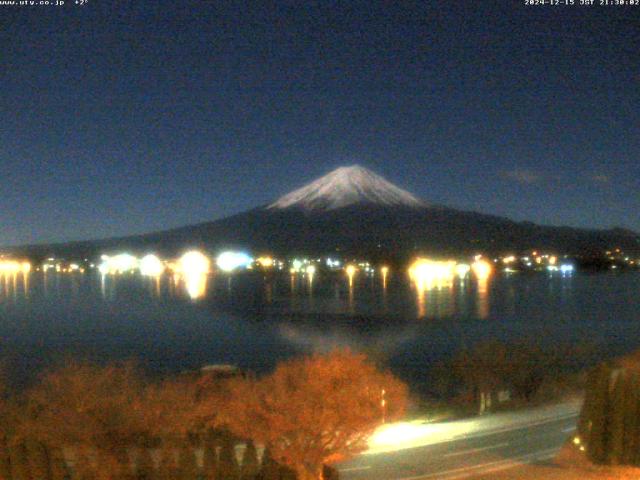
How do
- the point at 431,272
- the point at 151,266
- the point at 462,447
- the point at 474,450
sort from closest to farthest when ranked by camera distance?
1. the point at 474,450
2. the point at 462,447
3. the point at 431,272
4. the point at 151,266

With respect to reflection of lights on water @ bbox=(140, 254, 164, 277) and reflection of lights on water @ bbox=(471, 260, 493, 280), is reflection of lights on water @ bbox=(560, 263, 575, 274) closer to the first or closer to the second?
reflection of lights on water @ bbox=(471, 260, 493, 280)

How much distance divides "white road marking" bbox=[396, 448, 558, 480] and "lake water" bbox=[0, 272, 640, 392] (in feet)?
29.4

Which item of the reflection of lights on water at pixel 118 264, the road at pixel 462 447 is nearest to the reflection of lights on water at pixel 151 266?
the reflection of lights on water at pixel 118 264

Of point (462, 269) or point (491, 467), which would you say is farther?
point (462, 269)

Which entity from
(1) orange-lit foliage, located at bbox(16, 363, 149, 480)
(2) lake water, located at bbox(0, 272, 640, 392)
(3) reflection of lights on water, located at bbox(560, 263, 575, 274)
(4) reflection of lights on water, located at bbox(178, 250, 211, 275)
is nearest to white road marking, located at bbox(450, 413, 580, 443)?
(1) orange-lit foliage, located at bbox(16, 363, 149, 480)

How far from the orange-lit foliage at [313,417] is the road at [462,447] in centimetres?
64

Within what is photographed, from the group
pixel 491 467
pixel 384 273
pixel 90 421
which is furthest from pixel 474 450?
pixel 384 273

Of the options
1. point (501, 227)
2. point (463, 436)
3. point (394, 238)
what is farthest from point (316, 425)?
point (501, 227)

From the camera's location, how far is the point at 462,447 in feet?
24.7

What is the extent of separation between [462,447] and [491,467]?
3.60ft

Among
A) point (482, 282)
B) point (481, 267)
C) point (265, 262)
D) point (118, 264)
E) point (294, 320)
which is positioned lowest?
point (294, 320)

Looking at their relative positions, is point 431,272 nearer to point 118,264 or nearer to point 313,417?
point 118,264

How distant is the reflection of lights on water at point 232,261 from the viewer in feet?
192

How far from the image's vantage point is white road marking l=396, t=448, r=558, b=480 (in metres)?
6.22
